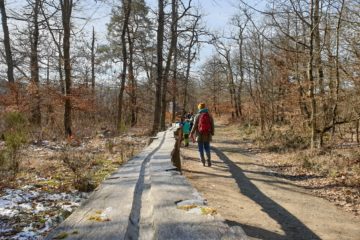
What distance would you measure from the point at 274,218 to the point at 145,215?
11.6 feet

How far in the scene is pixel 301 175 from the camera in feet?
33.5

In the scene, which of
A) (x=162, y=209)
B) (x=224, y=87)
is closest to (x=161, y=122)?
(x=162, y=209)

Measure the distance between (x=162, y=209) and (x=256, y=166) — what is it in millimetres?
8406

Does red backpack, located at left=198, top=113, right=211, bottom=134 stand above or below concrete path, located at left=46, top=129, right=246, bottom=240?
above

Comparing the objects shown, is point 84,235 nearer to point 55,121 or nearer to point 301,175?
point 301,175

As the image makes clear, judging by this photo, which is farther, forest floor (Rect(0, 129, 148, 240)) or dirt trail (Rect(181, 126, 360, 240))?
dirt trail (Rect(181, 126, 360, 240))

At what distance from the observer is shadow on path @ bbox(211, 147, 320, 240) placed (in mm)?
5711

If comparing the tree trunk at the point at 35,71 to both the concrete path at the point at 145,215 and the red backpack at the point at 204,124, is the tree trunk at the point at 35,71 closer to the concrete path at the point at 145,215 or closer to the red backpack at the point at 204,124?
the red backpack at the point at 204,124

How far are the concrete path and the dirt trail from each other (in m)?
1.84

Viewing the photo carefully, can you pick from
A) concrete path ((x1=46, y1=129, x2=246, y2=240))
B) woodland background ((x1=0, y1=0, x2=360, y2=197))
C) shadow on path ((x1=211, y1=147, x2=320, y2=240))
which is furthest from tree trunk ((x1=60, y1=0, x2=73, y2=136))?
concrete path ((x1=46, y1=129, x2=246, y2=240))

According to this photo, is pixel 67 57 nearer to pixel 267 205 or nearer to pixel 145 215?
pixel 267 205

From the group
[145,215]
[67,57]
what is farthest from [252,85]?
[145,215]

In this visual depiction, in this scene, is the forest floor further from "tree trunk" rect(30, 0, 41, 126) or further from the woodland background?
"tree trunk" rect(30, 0, 41, 126)

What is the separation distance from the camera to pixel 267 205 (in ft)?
24.2
